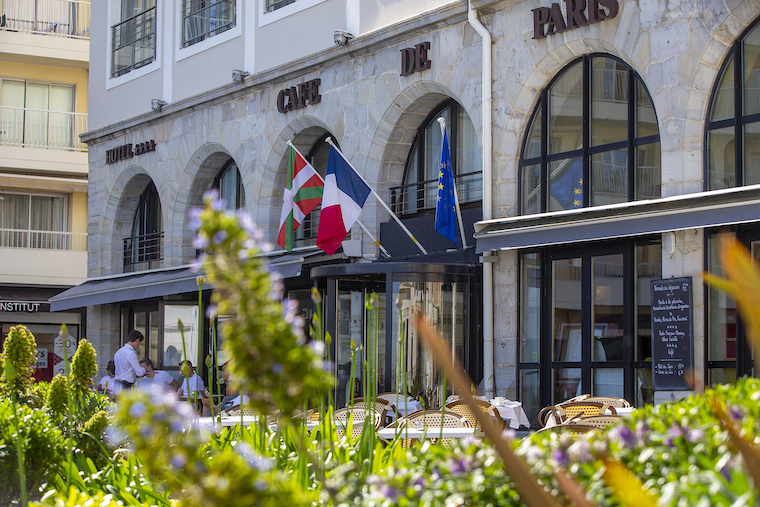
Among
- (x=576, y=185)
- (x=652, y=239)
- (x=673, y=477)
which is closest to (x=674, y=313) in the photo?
(x=652, y=239)

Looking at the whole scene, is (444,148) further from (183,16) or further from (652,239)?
(183,16)

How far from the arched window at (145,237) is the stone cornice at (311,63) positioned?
1.47 meters

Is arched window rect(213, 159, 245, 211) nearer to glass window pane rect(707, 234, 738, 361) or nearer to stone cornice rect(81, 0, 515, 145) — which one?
stone cornice rect(81, 0, 515, 145)

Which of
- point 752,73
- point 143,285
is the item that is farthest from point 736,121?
point 143,285

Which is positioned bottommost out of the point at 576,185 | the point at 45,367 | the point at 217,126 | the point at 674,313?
the point at 45,367

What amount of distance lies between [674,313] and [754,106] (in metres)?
2.22

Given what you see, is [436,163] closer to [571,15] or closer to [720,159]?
[571,15]

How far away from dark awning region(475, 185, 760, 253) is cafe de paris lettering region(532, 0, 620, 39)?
2122mm

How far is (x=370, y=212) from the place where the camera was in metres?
13.4

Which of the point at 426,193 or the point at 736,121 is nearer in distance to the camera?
the point at 736,121

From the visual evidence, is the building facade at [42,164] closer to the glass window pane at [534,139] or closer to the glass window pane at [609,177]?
the glass window pane at [534,139]

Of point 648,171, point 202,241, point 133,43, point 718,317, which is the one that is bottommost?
point 718,317

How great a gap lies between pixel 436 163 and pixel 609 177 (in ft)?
10.1

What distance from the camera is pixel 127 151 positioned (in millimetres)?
18797
